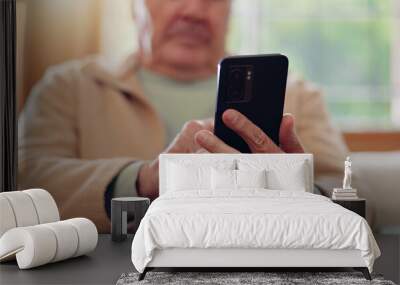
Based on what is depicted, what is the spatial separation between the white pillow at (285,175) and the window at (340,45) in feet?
3.36

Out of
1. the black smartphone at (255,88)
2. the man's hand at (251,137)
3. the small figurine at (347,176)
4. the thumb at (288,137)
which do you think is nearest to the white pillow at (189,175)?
the man's hand at (251,137)

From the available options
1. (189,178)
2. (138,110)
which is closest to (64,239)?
(189,178)

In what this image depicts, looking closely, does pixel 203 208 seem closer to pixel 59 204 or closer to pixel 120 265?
pixel 120 265

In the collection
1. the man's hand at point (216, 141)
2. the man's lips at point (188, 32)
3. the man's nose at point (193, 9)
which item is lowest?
the man's hand at point (216, 141)

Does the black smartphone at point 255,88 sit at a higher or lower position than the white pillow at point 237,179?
higher

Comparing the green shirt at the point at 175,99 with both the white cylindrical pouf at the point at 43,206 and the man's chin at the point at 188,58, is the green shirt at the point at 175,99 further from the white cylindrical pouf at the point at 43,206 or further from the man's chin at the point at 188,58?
the white cylindrical pouf at the point at 43,206

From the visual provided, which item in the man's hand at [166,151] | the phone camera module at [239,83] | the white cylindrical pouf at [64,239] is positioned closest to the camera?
the white cylindrical pouf at [64,239]

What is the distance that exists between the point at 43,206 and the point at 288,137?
2327mm

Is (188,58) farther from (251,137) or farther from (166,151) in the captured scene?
(251,137)

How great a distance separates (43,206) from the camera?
19.1 feet

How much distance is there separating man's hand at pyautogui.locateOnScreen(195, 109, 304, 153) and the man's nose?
113 centimetres

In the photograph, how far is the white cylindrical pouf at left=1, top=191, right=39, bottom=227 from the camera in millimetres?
5566

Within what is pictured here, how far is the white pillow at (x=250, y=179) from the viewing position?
6.17 meters

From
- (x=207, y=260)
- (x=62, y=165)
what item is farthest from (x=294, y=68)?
(x=207, y=260)
